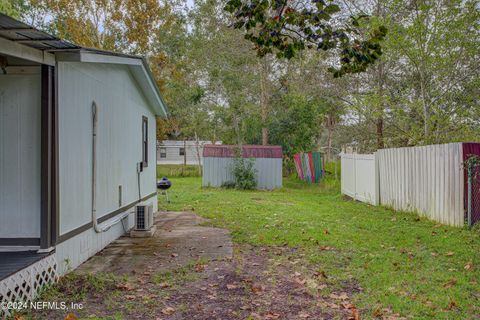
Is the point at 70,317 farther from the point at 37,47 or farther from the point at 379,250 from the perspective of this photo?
the point at 379,250

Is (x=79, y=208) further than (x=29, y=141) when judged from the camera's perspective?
Yes

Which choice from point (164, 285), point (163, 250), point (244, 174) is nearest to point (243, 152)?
point (244, 174)

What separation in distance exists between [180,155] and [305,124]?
21026 millimetres

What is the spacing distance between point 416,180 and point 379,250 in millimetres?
3784

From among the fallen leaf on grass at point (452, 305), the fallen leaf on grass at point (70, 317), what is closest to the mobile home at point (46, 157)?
the fallen leaf on grass at point (70, 317)

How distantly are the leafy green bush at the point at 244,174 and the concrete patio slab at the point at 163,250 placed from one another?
30.6 feet

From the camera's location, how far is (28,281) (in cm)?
410

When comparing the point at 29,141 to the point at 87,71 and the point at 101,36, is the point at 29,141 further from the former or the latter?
the point at 101,36

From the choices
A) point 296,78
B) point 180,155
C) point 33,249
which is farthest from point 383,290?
point 180,155

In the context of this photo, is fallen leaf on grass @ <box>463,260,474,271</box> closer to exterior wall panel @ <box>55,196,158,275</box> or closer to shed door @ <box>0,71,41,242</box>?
exterior wall panel @ <box>55,196,158,275</box>

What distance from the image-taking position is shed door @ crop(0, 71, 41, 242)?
15.6 feet

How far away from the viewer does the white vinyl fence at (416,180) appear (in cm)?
790

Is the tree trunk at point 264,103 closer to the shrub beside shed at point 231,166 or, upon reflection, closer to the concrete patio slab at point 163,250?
the shrub beside shed at point 231,166

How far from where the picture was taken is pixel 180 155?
4116cm
